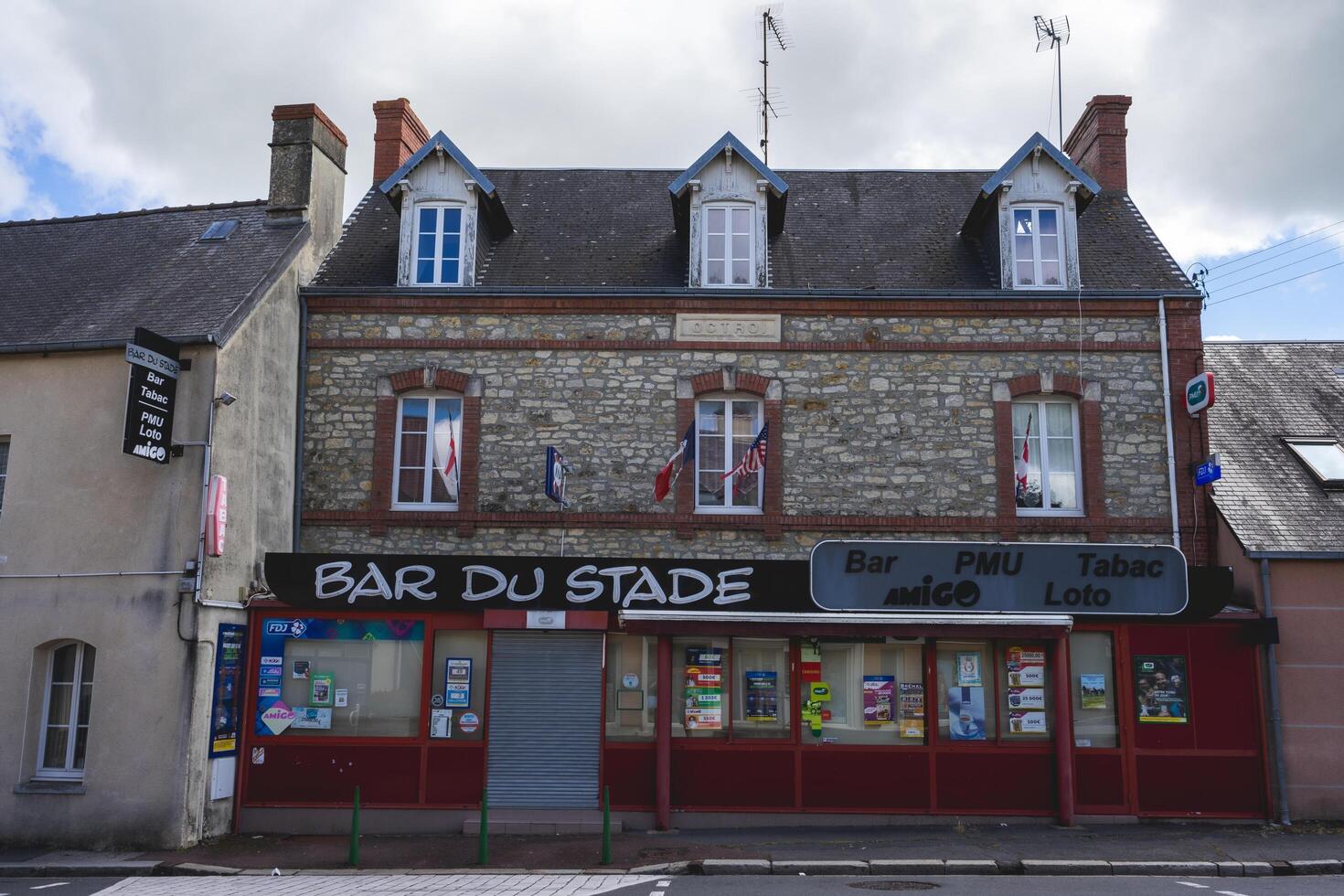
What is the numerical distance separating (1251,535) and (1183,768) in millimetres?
2908

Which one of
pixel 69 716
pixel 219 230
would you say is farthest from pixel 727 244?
pixel 69 716

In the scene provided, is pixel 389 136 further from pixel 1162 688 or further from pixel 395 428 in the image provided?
pixel 1162 688

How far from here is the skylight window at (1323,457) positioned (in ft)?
47.6

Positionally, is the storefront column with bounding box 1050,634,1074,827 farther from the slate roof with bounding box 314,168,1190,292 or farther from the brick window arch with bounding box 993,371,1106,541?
the slate roof with bounding box 314,168,1190,292

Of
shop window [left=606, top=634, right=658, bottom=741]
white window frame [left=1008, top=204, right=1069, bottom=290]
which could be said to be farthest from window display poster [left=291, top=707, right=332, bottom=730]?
white window frame [left=1008, top=204, right=1069, bottom=290]

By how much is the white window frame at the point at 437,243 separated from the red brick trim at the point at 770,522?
321 cm

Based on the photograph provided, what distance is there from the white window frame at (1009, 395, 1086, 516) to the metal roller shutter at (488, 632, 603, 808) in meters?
5.88

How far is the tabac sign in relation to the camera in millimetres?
12945

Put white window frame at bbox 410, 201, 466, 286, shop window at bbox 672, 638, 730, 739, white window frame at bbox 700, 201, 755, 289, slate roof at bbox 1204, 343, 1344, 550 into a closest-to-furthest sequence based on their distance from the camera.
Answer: shop window at bbox 672, 638, 730, 739 < slate roof at bbox 1204, 343, 1344, 550 < white window frame at bbox 700, 201, 755, 289 < white window frame at bbox 410, 201, 466, 286

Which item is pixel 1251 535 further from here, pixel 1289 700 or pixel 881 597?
pixel 881 597

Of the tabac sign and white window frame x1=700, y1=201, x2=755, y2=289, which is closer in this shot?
the tabac sign

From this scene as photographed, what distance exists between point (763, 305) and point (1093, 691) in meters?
6.25

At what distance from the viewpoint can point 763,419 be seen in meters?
14.8

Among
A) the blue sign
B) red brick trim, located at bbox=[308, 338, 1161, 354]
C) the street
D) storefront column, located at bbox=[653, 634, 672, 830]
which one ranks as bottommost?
the street
